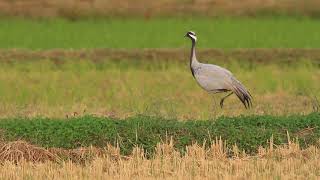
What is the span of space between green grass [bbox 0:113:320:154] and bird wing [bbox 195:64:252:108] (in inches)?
76.9

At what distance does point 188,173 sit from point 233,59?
27.8 ft

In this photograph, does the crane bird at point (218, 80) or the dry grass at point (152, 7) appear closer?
the crane bird at point (218, 80)

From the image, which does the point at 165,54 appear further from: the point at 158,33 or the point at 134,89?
the point at 134,89

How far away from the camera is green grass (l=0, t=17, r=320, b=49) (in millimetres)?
18016

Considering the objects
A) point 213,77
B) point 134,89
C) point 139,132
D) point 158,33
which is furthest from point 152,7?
point 139,132

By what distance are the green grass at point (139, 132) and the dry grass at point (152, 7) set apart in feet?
41.9

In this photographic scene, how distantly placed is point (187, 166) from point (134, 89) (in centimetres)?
559

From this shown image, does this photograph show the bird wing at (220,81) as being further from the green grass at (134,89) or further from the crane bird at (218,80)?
the green grass at (134,89)

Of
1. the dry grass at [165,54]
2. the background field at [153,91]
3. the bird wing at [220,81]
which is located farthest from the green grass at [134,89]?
the bird wing at [220,81]

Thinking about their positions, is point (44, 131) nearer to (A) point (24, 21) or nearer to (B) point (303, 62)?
(B) point (303, 62)

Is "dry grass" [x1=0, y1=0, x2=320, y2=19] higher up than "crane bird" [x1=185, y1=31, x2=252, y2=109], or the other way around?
"dry grass" [x1=0, y1=0, x2=320, y2=19]

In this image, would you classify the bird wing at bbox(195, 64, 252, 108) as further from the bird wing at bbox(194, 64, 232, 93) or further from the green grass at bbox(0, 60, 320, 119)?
the green grass at bbox(0, 60, 320, 119)

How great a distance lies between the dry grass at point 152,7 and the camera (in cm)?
2284

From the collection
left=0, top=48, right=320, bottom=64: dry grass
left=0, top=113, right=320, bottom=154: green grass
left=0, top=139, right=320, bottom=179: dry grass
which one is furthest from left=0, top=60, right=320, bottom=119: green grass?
left=0, top=139, right=320, bottom=179: dry grass
